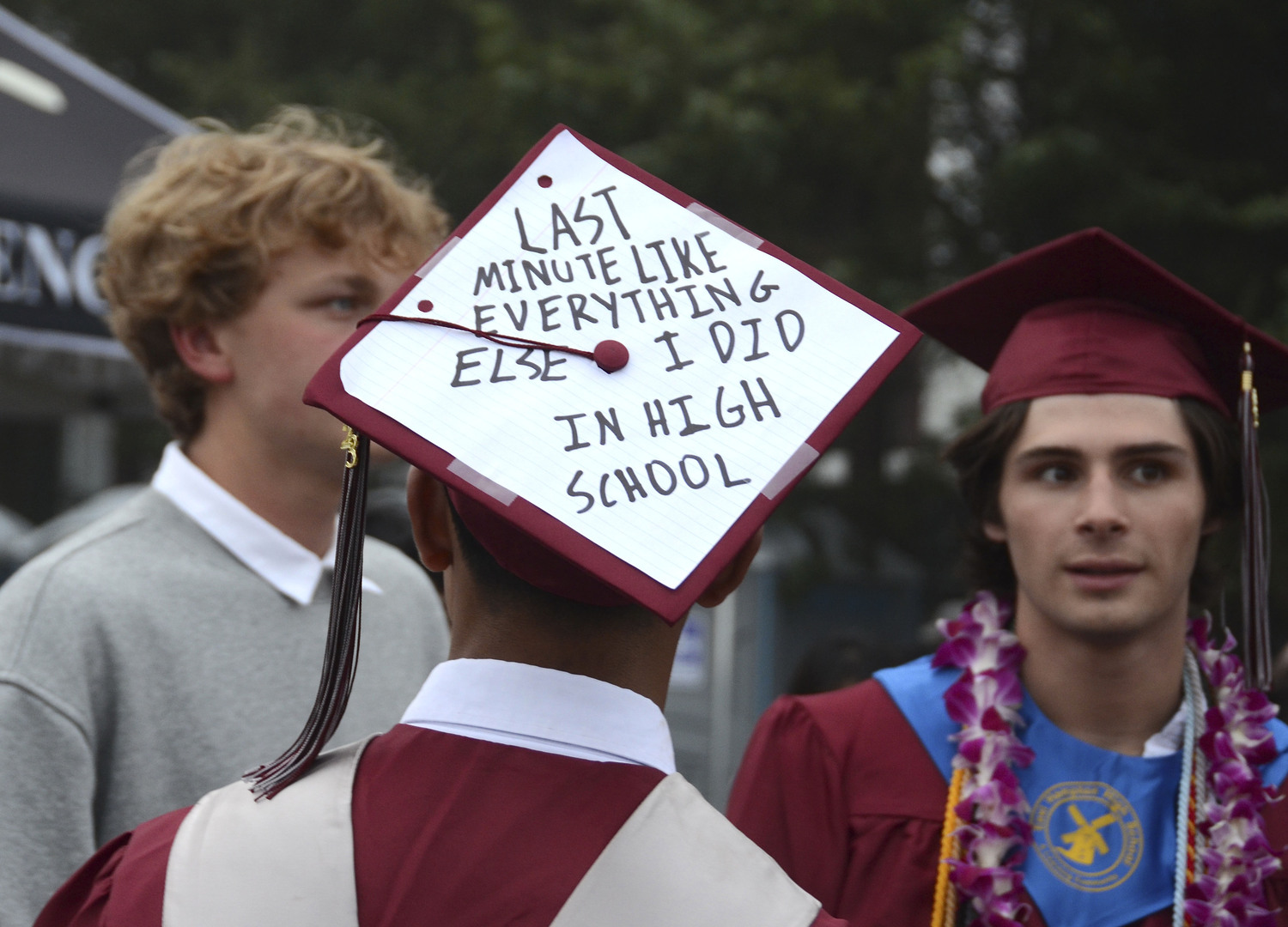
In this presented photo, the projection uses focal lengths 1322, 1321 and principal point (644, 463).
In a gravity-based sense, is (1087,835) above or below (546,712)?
below

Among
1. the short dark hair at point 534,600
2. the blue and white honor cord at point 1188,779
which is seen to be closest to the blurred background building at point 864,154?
the blue and white honor cord at point 1188,779

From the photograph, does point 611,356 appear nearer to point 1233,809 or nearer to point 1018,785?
point 1018,785

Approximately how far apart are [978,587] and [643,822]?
4.47 feet

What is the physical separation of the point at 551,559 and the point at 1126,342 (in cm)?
130

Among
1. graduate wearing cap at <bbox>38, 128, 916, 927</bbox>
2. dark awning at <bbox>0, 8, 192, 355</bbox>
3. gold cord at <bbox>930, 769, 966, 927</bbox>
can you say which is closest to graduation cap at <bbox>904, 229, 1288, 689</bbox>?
gold cord at <bbox>930, 769, 966, 927</bbox>

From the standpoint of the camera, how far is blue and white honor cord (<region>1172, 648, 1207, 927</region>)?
1.95m

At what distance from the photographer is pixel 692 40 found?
32.4 feet

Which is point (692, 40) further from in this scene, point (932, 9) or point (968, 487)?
point (968, 487)

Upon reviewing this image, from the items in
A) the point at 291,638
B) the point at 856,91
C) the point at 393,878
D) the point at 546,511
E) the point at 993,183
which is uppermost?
Answer: the point at 856,91

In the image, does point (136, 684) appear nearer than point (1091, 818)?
Yes

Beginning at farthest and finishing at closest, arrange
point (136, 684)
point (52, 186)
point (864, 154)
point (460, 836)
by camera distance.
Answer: point (864, 154) → point (52, 186) → point (136, 684) → point (460, 836)

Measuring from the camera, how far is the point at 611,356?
129 cm

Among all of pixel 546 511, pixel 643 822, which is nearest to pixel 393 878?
pixel 643 822

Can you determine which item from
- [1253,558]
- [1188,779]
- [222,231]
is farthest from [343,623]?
[1253,558]
